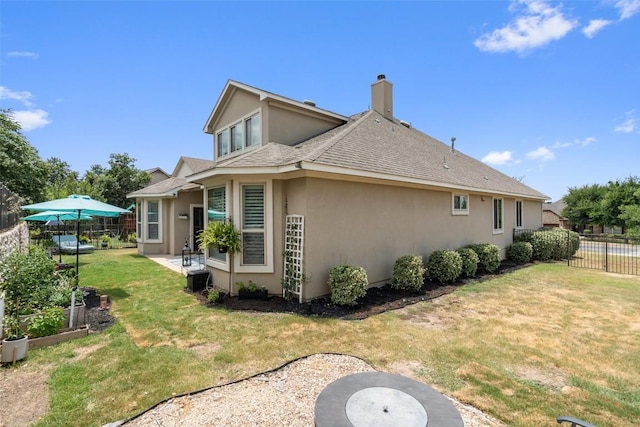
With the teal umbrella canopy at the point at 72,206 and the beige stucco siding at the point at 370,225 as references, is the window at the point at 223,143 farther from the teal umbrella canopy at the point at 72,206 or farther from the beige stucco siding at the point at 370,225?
the beige stucco siding at the point at 370,225

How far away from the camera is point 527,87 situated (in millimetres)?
12680

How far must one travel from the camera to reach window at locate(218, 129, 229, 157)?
1148cm

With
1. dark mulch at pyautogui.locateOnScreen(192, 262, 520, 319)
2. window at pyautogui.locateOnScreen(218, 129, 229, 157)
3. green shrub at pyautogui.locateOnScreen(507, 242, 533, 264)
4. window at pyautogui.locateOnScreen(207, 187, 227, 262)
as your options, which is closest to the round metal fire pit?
dark mulch at pyautogui.locateOnScreen(192, 262, 520, 319)

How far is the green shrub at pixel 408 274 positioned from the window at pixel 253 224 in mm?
3798

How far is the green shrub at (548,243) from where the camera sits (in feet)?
46.9

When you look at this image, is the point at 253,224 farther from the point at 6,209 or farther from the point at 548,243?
the point at 548,243

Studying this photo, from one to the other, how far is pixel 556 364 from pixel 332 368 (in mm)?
3444

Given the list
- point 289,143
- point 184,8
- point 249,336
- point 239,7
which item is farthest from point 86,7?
point 249,336

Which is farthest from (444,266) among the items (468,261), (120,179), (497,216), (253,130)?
(120,179)

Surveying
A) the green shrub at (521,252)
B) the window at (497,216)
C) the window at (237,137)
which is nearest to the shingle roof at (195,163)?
the window at (237,137)

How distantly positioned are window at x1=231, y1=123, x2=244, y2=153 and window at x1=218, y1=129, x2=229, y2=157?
1.38 ft

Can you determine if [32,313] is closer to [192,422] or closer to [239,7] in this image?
[192,422]

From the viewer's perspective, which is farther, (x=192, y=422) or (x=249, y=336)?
(x=249, y=336)

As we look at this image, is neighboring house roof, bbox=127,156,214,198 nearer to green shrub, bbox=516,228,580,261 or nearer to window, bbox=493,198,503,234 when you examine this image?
window, bbox=493,198,503,234
